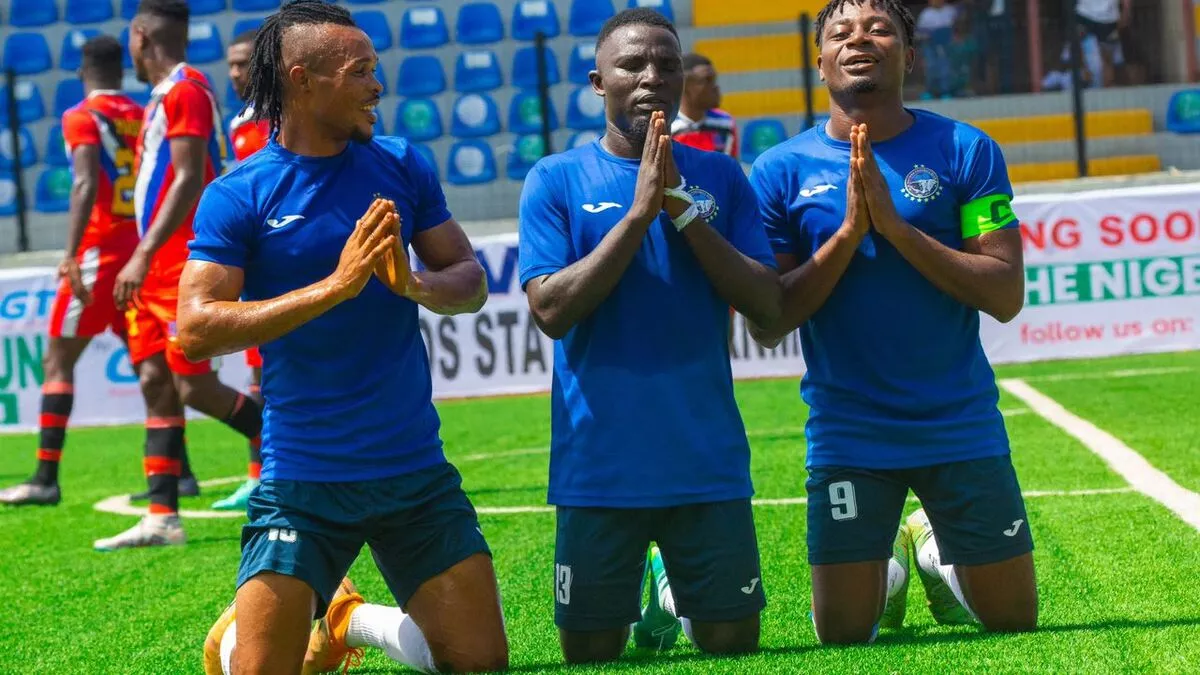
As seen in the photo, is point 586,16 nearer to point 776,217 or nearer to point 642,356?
point 776,217

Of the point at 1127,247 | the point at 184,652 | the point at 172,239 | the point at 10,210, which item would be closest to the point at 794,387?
the point at 1127,247

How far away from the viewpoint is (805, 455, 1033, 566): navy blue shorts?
467 cm

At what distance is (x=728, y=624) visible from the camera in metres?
4.52

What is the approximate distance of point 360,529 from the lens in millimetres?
4336

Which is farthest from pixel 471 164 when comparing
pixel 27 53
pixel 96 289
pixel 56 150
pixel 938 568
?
pixel 938 568

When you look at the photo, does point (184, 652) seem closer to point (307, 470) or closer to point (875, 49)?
point (307, 470)

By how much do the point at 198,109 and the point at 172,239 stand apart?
26.4 inches

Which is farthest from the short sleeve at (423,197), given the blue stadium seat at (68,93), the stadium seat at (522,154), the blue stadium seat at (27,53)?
the blue stadium seat at (27,53)

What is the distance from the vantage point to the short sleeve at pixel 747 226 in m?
4.48

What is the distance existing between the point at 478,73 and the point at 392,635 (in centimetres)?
1405

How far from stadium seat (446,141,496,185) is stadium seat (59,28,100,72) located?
4.52 metres

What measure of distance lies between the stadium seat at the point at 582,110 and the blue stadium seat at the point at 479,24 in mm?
1367

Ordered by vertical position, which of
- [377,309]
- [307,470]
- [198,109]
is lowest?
[307,470]

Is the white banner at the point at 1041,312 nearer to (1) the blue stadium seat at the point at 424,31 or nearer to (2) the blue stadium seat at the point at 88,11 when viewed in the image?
(1) the blue stadium seat at the point at 424,31
